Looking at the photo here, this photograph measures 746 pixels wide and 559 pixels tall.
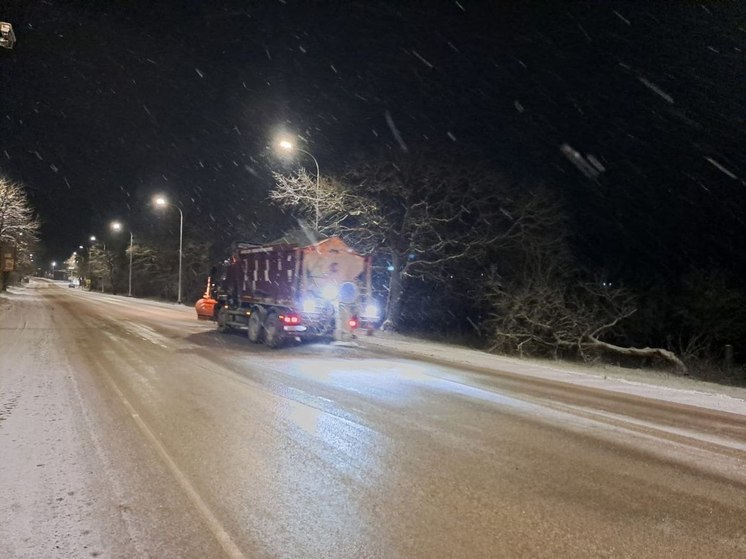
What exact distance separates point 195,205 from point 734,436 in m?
58.2

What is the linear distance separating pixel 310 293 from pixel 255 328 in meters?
3.25

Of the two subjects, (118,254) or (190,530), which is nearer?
(190,530)

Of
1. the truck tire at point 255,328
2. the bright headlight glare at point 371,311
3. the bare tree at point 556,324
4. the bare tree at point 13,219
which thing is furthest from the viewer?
the bare tree at point 13,219

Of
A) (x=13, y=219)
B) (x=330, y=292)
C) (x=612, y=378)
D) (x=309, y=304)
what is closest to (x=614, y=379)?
(x=612, y=378)

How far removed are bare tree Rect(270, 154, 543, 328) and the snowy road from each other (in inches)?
615

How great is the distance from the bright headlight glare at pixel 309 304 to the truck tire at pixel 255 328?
267 centimetres

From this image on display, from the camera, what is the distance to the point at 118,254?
86.6m

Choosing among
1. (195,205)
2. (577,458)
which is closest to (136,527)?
Result: (577,458)

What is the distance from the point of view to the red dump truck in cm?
1794

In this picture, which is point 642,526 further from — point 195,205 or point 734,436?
point 195,205

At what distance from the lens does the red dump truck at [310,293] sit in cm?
1794

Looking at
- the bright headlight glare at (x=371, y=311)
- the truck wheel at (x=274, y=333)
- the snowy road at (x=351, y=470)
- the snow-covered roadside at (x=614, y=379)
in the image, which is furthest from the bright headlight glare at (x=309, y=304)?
the snowy road at (x=351, y=470)

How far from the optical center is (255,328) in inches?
792

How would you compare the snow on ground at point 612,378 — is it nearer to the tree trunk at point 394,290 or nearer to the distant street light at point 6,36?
the tree trunk at point 394,290
